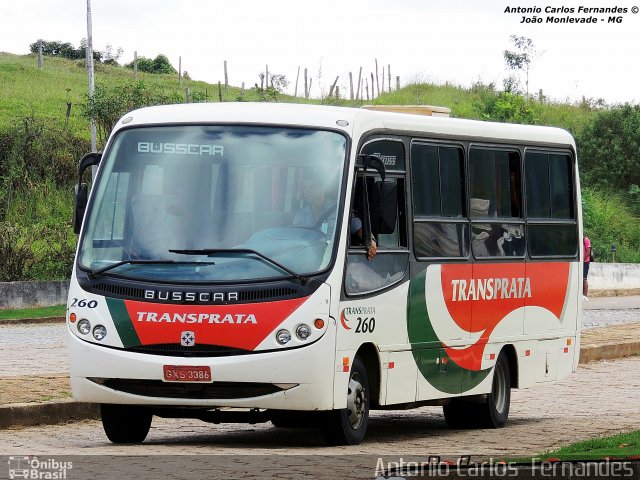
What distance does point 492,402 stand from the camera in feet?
51.3

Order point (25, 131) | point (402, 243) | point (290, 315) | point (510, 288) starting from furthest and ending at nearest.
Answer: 1. point (25, 131)
2. point (510, 288)
3. point (402, 243)
4. point (290, 315)

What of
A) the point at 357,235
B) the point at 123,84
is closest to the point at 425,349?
the point at 357,235

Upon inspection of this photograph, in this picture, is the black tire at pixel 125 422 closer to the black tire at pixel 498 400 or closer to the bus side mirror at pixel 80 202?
the bus side mirror at pixel 80 202

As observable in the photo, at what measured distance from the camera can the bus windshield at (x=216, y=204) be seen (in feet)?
40.7

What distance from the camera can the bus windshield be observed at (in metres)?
12.4

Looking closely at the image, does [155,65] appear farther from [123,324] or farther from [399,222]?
[123,324]

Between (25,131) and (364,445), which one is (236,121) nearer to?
(364,445)

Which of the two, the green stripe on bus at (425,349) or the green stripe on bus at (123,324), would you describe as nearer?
the green stripe on bus at (123,324)

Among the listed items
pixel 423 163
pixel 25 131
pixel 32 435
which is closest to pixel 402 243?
pixel 423 163

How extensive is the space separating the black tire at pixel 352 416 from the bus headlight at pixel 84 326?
2.01m

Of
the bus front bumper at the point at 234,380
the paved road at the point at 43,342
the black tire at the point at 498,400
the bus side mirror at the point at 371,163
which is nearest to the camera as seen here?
the bus front bumper at the point at 234,380

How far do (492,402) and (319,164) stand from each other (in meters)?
3.94

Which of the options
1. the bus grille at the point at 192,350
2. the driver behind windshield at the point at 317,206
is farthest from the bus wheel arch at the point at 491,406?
the bus grille at the point at 192,350

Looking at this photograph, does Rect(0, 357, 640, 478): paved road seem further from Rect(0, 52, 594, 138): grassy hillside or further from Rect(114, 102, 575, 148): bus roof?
Rect(0, 52, 594, 138): grassy hillside
